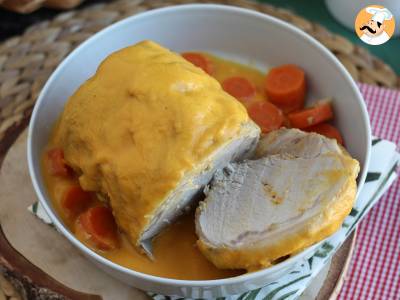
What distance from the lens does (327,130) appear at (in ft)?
8.30

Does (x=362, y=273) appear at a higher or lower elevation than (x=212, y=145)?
lower

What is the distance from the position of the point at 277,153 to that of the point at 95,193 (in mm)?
677

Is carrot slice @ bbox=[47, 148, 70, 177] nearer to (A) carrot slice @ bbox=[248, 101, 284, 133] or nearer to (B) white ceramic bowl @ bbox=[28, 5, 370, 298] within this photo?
(B) white ceramic bowl @ bbox=[28, 5, 370, 298]

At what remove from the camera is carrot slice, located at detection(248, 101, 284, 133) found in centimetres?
252

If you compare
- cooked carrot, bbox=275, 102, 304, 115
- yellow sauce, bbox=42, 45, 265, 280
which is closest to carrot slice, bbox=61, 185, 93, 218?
yellow sauce, bbox=42, 45, 265, 280

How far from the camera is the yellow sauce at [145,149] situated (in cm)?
197

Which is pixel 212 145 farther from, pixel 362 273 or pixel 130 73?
pixel 362 273

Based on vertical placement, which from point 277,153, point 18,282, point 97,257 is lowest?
point 18,282

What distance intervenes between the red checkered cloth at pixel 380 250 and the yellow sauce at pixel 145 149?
2.26ft

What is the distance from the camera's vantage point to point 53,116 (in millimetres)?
→ 2518

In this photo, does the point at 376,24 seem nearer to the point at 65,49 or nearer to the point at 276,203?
the point at 276,203

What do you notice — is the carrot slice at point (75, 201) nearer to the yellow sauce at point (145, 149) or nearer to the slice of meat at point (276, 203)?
the yellow sauce at point (145, 149)

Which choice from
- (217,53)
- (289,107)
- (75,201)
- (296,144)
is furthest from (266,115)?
(75,201)

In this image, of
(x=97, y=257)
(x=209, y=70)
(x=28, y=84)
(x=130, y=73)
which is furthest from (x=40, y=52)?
(x=97, y=257)
